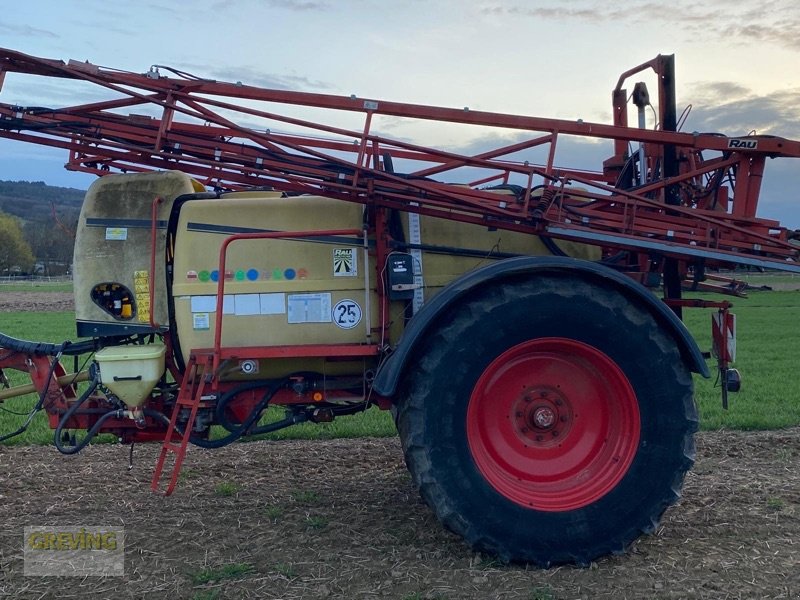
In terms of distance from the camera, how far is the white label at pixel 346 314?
4.46 metres

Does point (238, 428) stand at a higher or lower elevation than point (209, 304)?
lower

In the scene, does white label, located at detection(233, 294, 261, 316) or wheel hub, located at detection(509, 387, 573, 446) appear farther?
white label, located at detection(233, 294, 261, 316)

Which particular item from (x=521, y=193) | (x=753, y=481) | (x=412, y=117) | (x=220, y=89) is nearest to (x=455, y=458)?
(x=521, y=193)

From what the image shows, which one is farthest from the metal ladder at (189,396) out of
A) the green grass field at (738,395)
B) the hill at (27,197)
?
the hill at (27,197)

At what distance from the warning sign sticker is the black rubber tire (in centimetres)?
74

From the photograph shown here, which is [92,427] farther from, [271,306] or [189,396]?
[271,306]

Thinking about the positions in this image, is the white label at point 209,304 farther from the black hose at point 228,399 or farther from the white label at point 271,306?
the black hose at point 228,399

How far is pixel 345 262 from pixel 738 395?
6.96m

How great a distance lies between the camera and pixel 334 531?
4617 millimetres

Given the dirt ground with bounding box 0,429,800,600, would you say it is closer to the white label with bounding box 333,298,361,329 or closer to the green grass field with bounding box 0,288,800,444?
the green grass field with bounding box 0,288,800,444

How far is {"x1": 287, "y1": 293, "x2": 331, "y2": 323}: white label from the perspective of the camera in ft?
14.6

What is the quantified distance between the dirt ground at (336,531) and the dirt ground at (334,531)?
1 centimetres

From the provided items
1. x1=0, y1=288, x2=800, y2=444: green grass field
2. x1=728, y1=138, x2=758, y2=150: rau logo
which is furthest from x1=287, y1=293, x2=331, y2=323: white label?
x1=728, y1=138, x2=758, y2=150: rau logo
